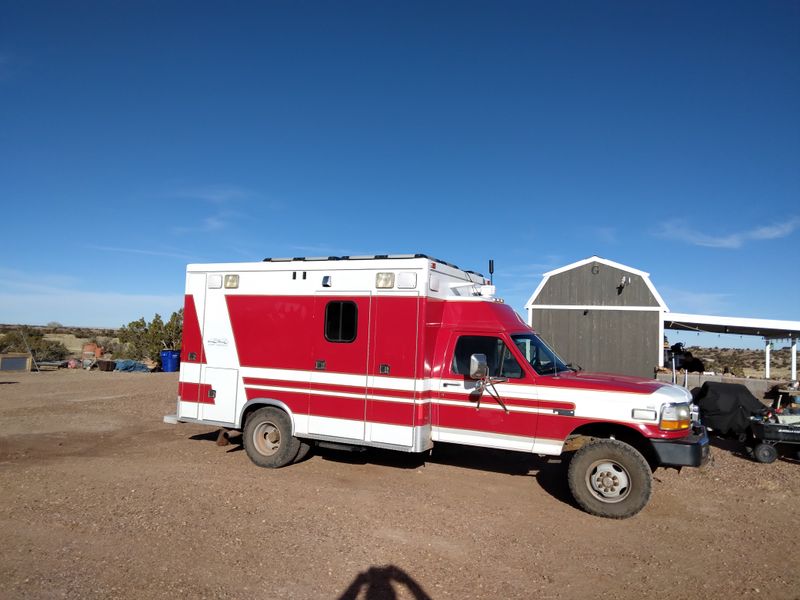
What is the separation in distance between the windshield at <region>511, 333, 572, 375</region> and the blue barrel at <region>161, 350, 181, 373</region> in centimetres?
1953

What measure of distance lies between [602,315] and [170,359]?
17382mm

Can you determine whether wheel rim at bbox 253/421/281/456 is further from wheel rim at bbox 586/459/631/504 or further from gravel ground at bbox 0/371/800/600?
wheel rim at bbox 586/459/631/504

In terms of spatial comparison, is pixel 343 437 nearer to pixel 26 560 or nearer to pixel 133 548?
pixel 133 548

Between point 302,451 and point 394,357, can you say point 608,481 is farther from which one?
point 302,451

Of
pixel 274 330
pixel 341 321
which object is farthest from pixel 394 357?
pixel 274 330

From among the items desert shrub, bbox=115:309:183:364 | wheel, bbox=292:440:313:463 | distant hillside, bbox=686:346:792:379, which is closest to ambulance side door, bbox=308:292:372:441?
wheel, bbox=292:440:313:463

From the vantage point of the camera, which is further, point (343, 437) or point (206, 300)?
point (206, 300)

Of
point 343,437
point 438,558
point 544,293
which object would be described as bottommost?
point 438,558

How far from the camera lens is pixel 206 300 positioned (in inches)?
346

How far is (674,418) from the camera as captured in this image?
249 inches

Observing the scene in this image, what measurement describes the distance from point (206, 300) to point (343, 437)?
3.12 m

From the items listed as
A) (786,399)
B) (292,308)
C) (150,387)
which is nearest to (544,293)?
(786,399)

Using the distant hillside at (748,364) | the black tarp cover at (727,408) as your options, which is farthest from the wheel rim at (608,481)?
the distant hillside at (748,364)

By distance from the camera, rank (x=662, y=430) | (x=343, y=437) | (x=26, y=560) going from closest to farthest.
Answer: (x=26, y=560), (x=662, y=430), (x=343, y=437)
